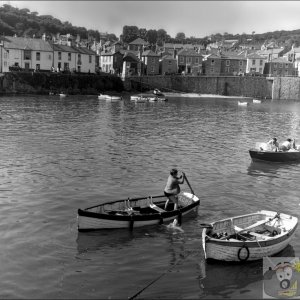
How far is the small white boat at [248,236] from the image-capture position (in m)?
17.1

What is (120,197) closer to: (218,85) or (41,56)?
(41,56)

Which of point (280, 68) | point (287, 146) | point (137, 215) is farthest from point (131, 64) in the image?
point (137, 215)

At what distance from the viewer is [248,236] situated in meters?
18.5

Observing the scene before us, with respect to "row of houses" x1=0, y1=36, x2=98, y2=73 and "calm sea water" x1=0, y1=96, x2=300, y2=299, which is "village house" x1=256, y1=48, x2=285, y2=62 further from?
"calm sea water" x1=0, y1=96, x2=300, y2=299

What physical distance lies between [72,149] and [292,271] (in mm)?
25604

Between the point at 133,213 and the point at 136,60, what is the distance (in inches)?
4548

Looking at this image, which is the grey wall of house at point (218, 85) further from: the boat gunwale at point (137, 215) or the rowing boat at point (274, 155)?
the boat gunwale at point (137, 215)

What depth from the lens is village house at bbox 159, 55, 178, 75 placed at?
452 ft

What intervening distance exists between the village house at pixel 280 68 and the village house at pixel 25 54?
2704 inches

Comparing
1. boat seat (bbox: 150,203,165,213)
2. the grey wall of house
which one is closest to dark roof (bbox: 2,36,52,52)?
the grey wall of house

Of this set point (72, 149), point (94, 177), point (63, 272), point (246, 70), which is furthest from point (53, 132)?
point (246, 70)

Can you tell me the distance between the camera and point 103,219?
1986 cm

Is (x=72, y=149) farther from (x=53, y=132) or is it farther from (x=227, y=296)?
(x=227, y=296)

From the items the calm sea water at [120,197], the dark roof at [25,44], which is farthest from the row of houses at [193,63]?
the calm sea water at [120,197]
